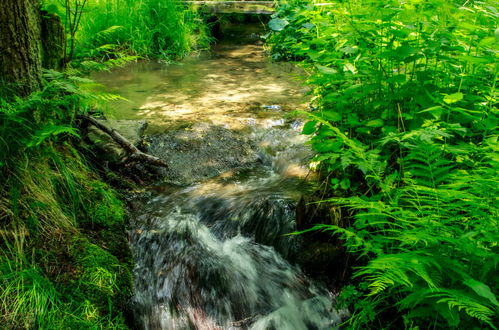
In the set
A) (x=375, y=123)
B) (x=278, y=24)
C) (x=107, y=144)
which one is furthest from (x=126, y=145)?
(x=278, y=24)

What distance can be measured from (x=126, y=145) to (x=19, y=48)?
1.34 meters

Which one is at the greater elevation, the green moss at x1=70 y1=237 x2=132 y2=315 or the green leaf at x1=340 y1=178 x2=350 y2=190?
the green leaf at x1=340 y1=178 x2=350 y2=190

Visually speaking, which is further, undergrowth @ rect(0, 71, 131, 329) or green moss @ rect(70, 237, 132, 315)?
green moss @ rect(70, 237, 132, 315)

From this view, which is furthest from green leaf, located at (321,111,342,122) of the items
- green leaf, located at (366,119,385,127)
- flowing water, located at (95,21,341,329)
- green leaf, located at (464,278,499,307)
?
green leaf, located at (464,278,499,307)

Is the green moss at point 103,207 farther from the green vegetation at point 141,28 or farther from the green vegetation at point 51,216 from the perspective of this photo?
the green vegetation at point 141,28

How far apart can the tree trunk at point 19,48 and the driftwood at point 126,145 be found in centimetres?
87

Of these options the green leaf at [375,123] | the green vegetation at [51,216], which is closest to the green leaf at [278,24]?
the green vegetation at [51,216]

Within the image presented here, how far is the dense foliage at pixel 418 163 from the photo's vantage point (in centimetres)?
187

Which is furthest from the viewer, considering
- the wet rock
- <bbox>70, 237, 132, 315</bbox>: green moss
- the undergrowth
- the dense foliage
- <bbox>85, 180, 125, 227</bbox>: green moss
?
the wet rock

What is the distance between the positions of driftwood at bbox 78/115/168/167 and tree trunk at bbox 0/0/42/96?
0.87m

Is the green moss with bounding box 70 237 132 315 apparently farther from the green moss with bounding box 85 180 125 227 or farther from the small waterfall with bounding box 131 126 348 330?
the green moss with bounding box 85 180 125 227

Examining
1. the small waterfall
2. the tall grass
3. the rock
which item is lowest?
the small waterfall

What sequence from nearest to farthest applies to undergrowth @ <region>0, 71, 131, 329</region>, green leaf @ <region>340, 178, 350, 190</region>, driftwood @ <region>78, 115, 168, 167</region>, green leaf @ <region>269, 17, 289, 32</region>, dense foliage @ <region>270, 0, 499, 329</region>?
dense foliage @ <region>270, 0, 499, 329</region> → undergrowth @ <region>0, 71, 131, 329</region> → green leaf @ <region>340, 178, 350, 190</region> → driftwood @ <region>78, 115, 168, 167</region> → green leaf @ <region>269, 17, 289, 32</region>

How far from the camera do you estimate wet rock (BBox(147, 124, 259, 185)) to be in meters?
4.34
